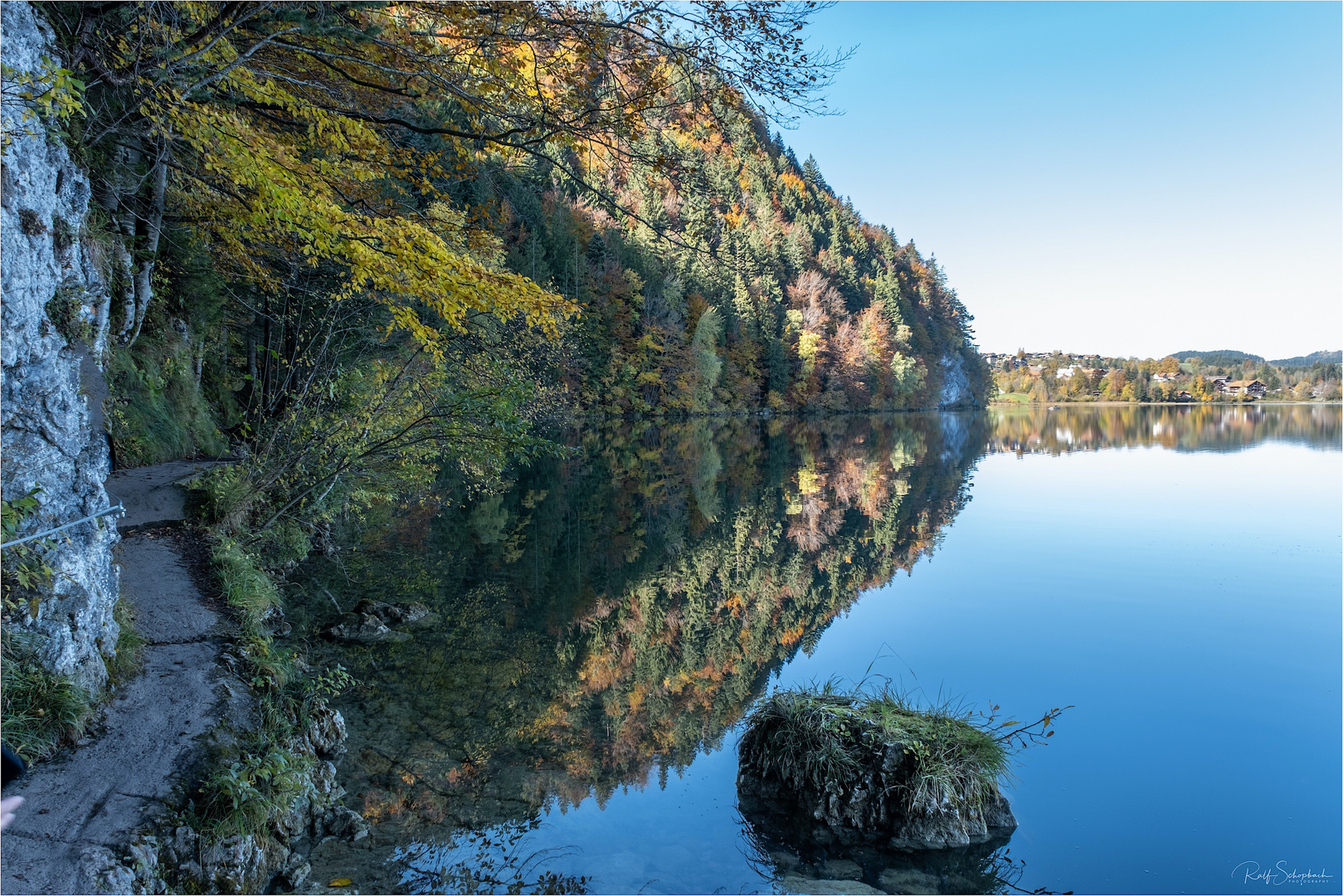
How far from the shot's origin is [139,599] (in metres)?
6.49

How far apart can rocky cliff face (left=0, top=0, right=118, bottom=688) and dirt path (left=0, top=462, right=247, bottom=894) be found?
43 cm

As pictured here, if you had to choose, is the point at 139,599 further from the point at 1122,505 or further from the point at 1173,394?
the point at 1173,394

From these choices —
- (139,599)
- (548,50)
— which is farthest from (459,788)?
(548,50)

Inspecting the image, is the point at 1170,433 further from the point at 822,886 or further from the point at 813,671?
the point at 822,886

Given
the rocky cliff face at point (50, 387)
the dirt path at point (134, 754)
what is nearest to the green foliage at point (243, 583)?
the dirt path at point (134, 754)

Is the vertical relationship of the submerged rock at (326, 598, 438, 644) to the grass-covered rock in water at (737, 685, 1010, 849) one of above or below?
above

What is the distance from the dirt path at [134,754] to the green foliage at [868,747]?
4069 millimetres

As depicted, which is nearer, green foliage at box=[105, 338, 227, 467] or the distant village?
green foliage at box=[105, 338, 227, 467]

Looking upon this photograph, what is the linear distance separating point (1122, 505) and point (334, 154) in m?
20.2

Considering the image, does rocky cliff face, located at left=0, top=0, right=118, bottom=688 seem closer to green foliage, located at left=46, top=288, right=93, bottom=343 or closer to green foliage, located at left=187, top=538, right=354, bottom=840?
green foliage, located at left=46, top=288, right=93, bottom=343

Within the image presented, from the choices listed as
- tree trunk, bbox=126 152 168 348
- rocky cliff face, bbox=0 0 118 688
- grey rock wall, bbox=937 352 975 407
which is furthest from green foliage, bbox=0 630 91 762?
grey rock wall, bbox=937 352 975 407
